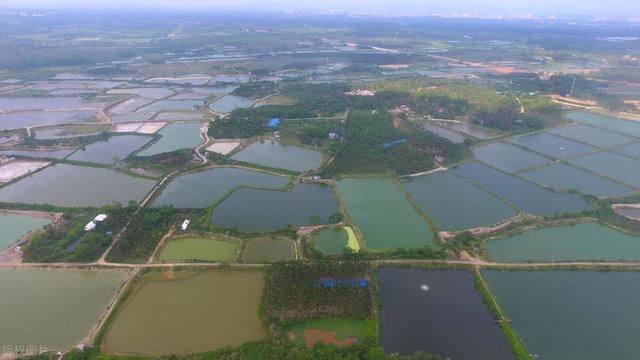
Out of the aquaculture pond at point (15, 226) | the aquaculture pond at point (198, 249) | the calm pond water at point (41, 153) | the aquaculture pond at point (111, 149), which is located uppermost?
the aquaculture pond at point (111, 149)

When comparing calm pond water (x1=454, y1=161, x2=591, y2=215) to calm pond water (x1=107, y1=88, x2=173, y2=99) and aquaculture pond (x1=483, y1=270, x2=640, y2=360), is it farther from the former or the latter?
calm pond water (x1=107, y1=88, x2=173, y2=99)

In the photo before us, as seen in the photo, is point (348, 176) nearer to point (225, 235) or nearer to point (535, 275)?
point (225, 235)

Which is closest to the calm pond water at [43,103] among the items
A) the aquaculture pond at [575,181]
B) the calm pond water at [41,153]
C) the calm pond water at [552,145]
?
the calm pond water at [41,153]

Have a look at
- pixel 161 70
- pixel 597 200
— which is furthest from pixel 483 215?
pixel 161 70

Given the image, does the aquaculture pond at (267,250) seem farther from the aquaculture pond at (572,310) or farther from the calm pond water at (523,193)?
the calm pond water at (523,193)

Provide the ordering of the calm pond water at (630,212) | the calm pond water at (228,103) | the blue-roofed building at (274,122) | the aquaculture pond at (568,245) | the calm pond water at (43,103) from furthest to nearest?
the calm pond water at (43,103), the calm pond water at (228,103), the blue-roofed building at (274,122), the calm pond water at (630,212), the aquaculture pond at (568,245)

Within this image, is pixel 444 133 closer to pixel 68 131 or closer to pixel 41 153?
pixel 41 153
